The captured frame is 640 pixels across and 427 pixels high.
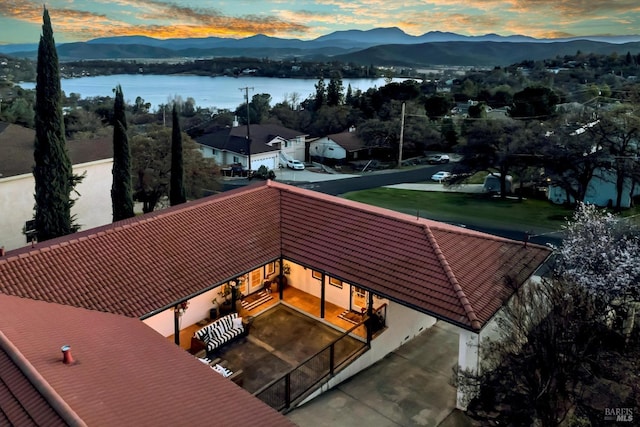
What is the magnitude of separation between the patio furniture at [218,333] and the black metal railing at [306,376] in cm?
256

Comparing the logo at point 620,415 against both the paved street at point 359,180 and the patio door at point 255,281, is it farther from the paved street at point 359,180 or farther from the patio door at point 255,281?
the paved street at point 359,180

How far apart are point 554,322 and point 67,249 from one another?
39.9 ft

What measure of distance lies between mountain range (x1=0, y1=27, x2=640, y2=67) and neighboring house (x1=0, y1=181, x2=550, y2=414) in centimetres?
9480

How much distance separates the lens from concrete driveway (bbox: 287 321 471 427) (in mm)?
11680

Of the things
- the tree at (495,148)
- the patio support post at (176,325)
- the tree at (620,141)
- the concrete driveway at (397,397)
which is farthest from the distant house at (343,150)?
the patio support post at (176,325)

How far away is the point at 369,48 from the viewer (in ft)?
465

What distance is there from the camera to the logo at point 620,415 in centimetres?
903

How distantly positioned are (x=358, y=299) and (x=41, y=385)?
1022cm

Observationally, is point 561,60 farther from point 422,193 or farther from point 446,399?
point 446,399

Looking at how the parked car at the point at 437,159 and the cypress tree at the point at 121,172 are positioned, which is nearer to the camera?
the cypress tree at the point at 121,172

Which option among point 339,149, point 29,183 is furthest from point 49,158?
point 339,149

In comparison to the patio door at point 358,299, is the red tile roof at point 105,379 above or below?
above

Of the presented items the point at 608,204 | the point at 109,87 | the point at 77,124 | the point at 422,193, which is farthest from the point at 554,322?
the point at 109,87

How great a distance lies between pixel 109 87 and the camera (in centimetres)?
10488
